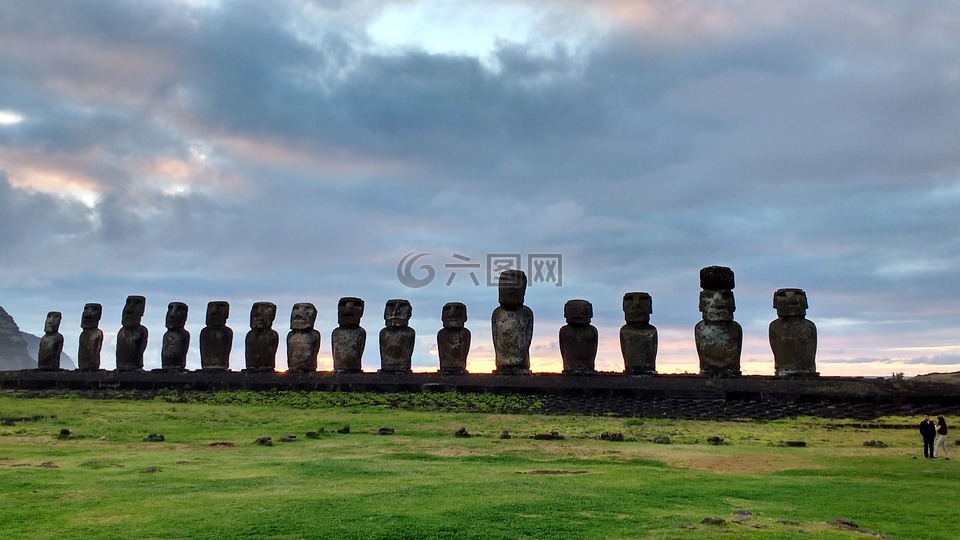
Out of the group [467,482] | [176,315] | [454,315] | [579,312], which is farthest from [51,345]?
[467,482]

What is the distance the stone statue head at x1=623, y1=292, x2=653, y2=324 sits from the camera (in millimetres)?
20484

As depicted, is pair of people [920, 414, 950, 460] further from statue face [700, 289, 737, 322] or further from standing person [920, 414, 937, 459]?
statue face [700, 289, 737, 322]

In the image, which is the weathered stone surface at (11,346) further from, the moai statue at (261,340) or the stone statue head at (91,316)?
the moai statue at (261,340)

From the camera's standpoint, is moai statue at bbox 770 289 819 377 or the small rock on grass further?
moai statue at bbox 770 289 819 377

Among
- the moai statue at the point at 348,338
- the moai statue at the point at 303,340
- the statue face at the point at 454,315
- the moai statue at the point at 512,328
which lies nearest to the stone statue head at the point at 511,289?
the moai statue at the point at 512,328

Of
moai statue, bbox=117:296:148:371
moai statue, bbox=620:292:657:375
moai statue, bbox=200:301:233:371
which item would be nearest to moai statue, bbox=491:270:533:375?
moai statue, bbox=620:292:657:375

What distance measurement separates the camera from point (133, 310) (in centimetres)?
2695

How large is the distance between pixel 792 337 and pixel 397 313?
10548mm

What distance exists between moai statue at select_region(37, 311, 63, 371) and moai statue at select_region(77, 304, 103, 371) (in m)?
1.20

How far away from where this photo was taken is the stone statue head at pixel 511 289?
21547 mm

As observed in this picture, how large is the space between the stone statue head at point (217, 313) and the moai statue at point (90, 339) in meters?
4.85

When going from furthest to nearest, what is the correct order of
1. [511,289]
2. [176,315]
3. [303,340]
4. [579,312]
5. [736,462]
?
[176,315] < [303,340] < [511,289] < [579,312] < [736,462]

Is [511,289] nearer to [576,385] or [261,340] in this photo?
[576,385]

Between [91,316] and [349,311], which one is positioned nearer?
[349,311]
